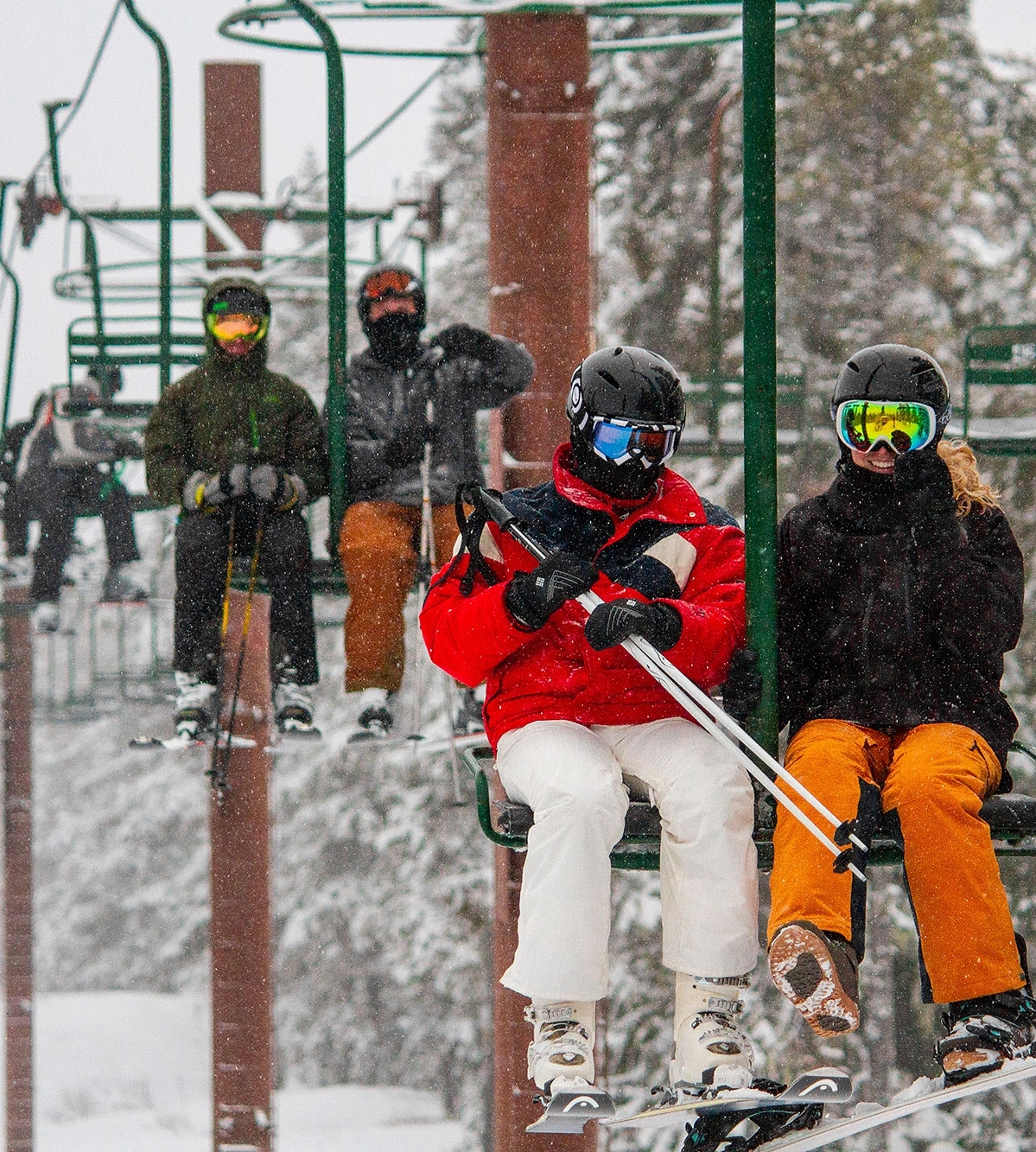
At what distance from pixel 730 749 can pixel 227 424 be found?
305 cm

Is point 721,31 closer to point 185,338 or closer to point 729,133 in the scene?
point 185,338

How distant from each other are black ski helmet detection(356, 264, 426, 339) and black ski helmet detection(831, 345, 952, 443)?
97.3 inches

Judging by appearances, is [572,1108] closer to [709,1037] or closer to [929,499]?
[709,1037]

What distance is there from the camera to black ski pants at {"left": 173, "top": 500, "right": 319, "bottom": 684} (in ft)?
20.7

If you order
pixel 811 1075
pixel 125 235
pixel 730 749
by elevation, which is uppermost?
pixel 125 235

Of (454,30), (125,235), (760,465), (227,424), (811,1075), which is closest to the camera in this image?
(811,1075)

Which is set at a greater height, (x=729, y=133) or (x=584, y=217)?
(x=729, y=133)

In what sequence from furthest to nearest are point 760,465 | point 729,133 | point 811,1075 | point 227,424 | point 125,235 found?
point 729,133 → point 125,235 → point 227,424 → point 760,465 → point 811,1075

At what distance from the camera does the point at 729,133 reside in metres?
19.7

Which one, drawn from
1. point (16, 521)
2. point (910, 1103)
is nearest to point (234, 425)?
point (910, 1103)

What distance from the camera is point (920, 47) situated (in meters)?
18.3

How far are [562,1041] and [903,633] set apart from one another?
1281 mm

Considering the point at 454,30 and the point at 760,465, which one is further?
the point at 454,30

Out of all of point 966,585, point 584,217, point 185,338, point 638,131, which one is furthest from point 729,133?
point 966,585
